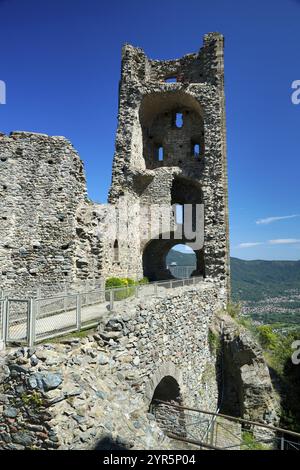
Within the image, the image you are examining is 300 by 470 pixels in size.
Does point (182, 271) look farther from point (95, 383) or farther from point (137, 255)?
point (95, 383)

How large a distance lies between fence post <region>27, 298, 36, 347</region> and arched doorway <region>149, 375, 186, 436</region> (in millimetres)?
5470

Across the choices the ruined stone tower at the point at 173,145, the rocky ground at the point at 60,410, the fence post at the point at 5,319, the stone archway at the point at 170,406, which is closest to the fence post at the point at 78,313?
the rocky ground at the point at 60,410

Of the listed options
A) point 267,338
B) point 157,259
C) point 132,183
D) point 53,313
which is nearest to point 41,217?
point 132,183

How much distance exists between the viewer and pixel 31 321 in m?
6.56

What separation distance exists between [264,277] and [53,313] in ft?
416

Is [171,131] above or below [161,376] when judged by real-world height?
above

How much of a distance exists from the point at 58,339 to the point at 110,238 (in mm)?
10285

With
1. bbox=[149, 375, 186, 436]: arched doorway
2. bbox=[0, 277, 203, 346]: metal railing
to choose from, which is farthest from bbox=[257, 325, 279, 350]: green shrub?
bbox=[0, 277, 203, 346]: metal railing

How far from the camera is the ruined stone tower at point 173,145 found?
19.5 metres

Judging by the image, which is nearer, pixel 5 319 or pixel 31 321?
pixel 31 321

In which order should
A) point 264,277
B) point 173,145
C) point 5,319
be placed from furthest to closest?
point 264,277
point 173,145
point 5,319

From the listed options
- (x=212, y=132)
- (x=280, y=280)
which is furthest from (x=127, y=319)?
(x=280, y=280)

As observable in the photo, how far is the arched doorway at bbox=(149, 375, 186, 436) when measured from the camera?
10.8 meters
